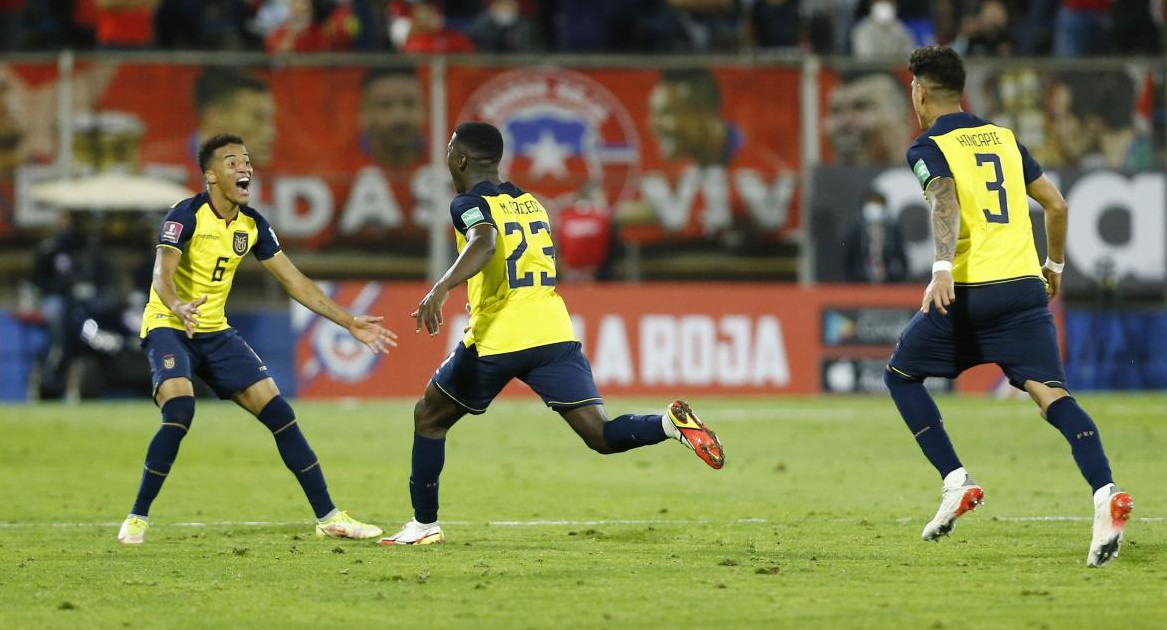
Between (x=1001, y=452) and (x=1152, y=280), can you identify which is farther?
(x=1152, y=280)

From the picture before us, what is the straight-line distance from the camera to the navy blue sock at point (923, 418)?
832 cm

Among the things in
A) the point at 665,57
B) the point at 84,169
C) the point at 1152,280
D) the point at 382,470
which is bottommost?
the point at 382,470

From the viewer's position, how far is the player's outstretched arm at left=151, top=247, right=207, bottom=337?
345 inches

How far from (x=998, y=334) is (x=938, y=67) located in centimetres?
129

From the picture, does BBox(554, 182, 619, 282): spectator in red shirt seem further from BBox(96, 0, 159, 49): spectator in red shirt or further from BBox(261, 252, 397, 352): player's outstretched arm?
BBox(261, 252, 397, 352): player's outstretched arm

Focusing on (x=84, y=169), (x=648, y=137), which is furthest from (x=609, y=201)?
(x=84, y=169)

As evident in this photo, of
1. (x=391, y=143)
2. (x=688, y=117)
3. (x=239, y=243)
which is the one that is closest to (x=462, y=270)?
(x=239, y=243)

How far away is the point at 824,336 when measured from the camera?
806 inches

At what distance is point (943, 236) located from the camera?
7.90 meters

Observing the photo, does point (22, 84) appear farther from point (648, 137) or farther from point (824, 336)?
point (824, 336)

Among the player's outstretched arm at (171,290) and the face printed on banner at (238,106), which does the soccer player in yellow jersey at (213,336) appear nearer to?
the player's outstretched arm at (171,290)

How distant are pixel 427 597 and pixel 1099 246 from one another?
1607cm

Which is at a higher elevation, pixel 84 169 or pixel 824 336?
pixel 84 169

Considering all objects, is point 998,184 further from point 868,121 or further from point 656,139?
point 868,121
